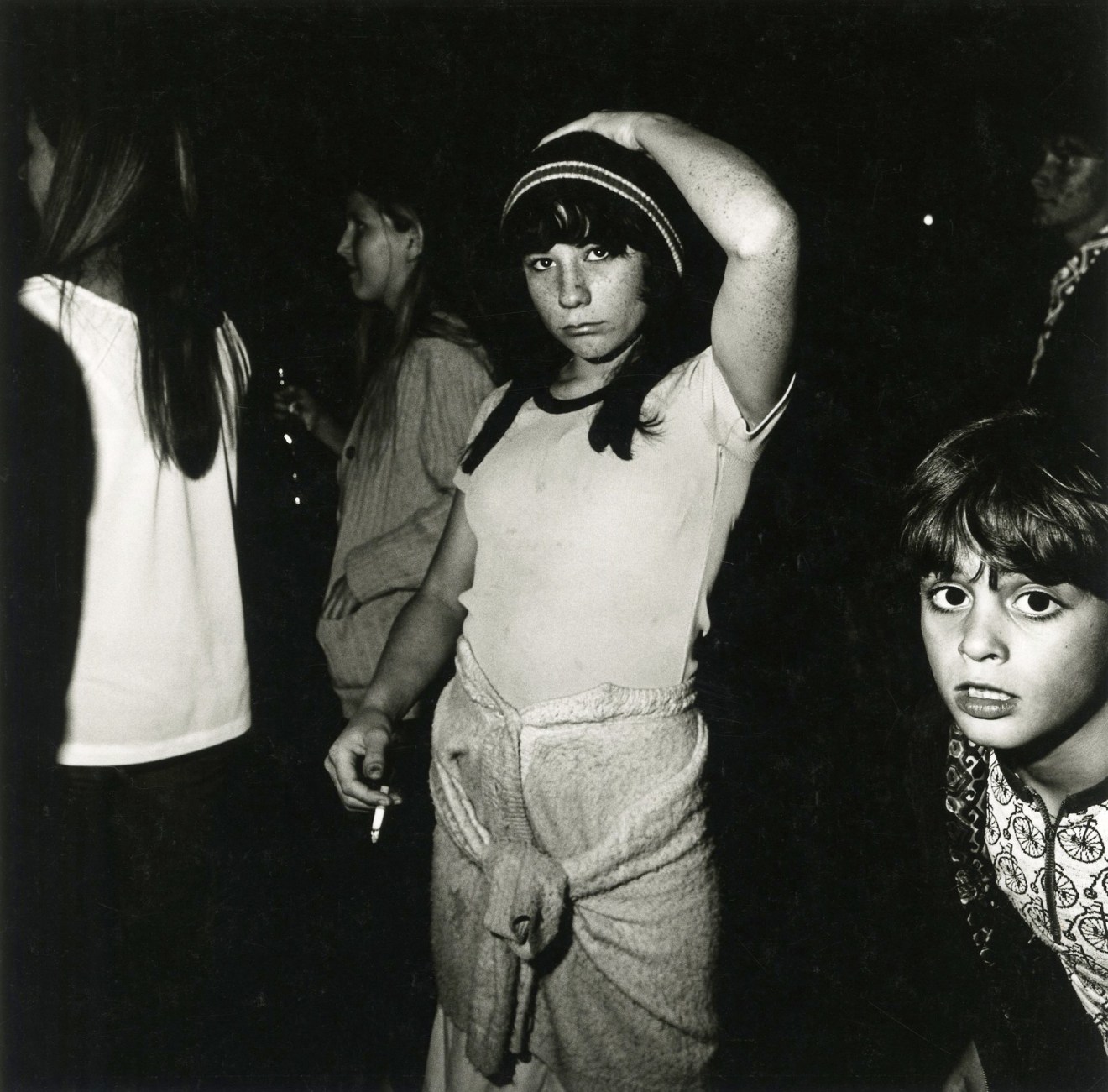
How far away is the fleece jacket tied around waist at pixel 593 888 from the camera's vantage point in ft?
5.38

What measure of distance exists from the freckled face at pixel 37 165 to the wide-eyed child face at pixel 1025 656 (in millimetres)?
1407

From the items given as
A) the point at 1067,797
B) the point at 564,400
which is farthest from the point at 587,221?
the point at 1067,797

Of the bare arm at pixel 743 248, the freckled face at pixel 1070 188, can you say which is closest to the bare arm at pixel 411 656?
the bare arm at pixel 743 248

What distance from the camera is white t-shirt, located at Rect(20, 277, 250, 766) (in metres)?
1.84

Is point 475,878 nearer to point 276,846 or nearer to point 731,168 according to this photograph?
point 276,846

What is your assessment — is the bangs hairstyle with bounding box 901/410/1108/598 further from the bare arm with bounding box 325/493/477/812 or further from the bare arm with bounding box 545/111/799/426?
the bare arm with bounding box 325/493/477/812

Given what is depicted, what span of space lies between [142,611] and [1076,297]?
1409mm

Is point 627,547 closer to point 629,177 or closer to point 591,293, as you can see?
point 591,293

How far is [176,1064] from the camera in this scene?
1887 mm

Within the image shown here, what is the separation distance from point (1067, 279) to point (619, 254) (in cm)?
62

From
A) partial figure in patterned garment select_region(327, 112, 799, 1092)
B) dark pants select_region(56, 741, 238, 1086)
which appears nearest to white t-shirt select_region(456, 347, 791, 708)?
partial figure in patterned garment select_region(327, 112, 799, 1092)

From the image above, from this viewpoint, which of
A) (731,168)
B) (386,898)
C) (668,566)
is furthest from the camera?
(386,898)

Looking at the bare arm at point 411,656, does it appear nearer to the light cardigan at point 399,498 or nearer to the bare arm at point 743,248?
the light cardigan at point 399,498

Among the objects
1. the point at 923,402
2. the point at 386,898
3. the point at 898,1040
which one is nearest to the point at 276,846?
the point at 386,898
